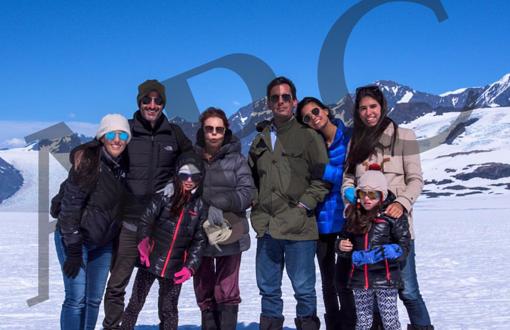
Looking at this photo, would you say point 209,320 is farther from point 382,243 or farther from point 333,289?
point 382,243

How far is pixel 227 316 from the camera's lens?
439 centimetres

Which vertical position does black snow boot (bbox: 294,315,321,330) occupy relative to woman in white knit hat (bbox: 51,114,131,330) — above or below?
below

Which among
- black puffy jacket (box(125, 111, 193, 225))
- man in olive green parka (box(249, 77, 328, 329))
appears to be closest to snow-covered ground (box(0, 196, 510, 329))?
man in olive green parka (box(249, 77, 328, 329))

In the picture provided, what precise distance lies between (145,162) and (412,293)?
2.37 m

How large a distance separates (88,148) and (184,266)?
120 cm

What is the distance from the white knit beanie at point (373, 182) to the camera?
3.90 meters

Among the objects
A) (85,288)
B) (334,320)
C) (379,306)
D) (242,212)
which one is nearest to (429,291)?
(334,320)

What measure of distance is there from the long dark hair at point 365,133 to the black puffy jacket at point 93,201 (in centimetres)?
186

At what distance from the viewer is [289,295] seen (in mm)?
7730

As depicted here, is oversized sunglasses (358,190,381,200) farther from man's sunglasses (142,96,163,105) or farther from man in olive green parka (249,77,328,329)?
man's sunglasses (142,96,163,105)

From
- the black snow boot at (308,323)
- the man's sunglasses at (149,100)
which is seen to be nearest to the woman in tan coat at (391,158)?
the black snow boot at (308,323)

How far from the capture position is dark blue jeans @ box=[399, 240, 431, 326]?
4035 millimetres

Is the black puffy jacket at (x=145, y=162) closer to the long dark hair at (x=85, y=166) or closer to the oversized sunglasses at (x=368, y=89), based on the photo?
the long dark hair at (x=85, y=166)

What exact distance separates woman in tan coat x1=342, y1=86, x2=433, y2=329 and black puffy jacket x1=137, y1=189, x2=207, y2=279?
1228 millimetres
